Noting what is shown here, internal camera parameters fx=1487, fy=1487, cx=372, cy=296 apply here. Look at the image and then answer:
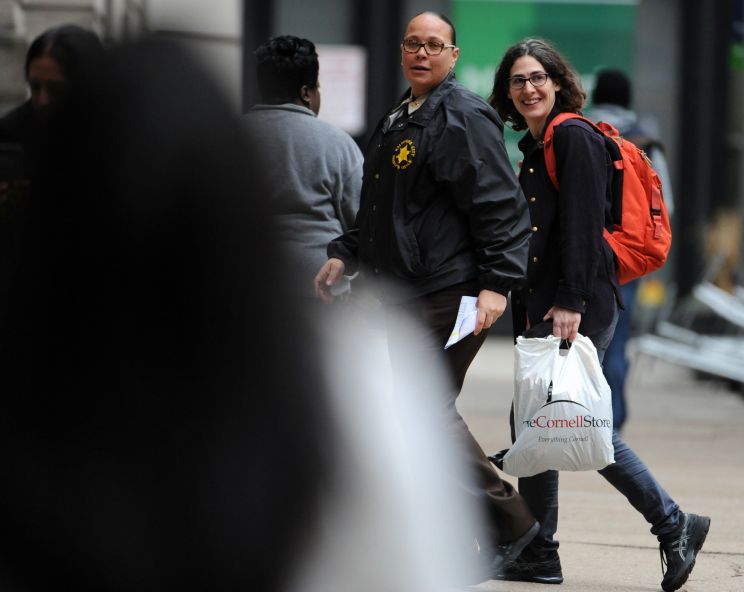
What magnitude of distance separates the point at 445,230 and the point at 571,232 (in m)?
0.42

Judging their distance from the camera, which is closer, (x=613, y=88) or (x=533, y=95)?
(x=533, y=95)

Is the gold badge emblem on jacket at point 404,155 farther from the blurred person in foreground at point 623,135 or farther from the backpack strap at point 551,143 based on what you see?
the blurred person in foreground at point 623,135

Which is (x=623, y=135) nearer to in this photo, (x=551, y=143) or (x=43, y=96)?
(x=551, y=143)

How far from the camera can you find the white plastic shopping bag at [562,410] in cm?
437

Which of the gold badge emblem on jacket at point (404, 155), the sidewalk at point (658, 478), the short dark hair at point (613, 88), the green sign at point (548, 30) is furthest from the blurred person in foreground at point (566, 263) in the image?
the green sign at point (548, 30)

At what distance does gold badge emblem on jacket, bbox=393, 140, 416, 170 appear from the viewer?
4.20 m

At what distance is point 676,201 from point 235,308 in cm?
1298

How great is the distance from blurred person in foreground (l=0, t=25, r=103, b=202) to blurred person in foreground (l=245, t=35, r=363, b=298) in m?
2.75

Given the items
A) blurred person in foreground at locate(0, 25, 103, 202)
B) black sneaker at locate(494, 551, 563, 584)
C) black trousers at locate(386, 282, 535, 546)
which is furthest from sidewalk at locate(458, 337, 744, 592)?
blurred person in foreground at locate(0, 25, 103, 202)

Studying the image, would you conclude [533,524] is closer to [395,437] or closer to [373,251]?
[373,251]

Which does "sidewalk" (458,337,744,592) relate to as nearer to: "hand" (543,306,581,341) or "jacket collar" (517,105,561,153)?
"hand" (543,306,581,341)

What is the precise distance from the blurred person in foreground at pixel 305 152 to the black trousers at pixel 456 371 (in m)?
0.49

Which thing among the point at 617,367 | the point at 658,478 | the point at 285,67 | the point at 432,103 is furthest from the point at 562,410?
the point at 617,367

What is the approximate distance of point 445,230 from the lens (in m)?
4.24
